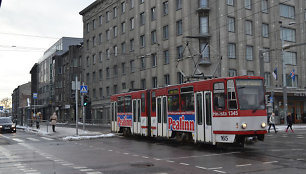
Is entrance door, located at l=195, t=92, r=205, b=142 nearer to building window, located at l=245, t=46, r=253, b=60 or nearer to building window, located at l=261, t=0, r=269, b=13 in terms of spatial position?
building window, located at l=245, t=46, r=253, b=60

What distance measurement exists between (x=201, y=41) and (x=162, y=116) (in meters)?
20.5

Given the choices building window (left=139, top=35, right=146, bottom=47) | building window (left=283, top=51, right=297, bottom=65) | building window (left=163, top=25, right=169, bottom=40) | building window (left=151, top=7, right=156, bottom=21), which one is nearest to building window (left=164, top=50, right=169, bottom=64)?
building window (left=163, top=25, right=169, bottom=40)

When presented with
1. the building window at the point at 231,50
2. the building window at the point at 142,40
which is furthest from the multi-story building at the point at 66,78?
the building window at the point at 231,50

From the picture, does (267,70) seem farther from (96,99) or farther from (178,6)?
(96,99)

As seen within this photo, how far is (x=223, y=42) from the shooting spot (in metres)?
38.8

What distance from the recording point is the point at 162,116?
20453 millimetres

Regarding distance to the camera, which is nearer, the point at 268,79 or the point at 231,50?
the point at 231,50

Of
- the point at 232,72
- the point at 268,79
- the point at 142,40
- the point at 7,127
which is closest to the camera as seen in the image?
the point at 7,127

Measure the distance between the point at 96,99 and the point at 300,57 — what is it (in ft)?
105

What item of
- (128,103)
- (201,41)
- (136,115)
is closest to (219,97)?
(136,115)

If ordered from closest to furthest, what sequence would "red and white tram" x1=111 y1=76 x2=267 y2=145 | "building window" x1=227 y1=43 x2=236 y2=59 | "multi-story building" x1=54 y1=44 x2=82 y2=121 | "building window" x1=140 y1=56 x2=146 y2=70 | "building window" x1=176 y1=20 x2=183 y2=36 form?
"red and white tram" x1=111 y1=76 x2=267 y2=145 < "building window" x1=227 y1=43 x2=236 y2=59 < "building window" x1=176 y1=20 x2=183 y2=36 < "building window" x1=140 y1=56 x2=146 y2=70 < "multi-story building" x1=54 y1=44 x2=82 y2=121

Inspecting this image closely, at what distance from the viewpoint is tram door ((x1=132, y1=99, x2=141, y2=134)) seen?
23203 millimetres

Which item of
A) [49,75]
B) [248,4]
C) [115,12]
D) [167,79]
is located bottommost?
[167,79]

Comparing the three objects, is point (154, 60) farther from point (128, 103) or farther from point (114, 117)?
point (128, 103)
